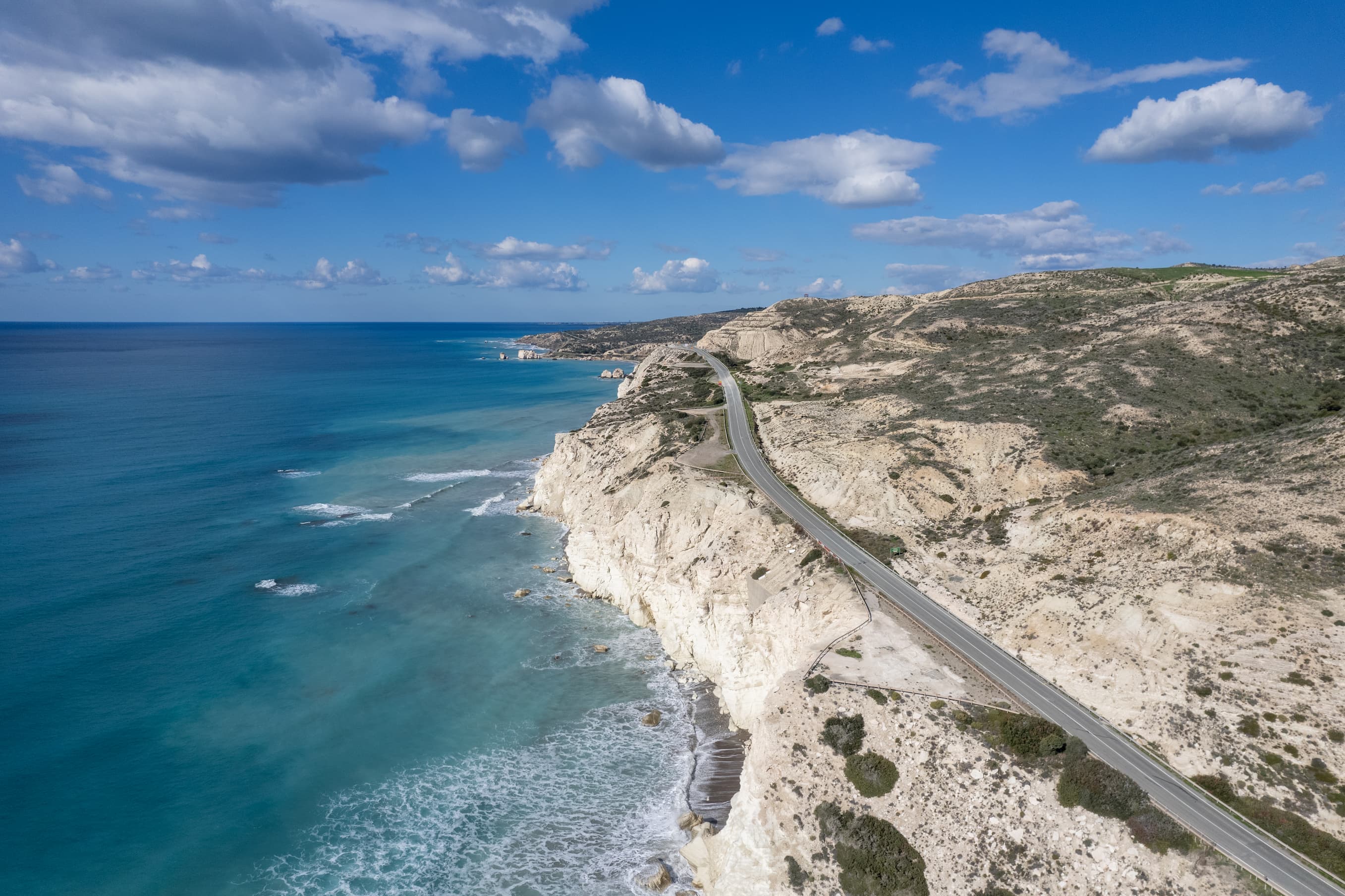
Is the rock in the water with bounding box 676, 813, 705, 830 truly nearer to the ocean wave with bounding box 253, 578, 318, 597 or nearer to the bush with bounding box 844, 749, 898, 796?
the bush with bounding box 844, 749, 898, 796

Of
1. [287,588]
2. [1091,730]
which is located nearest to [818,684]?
[1091,730]

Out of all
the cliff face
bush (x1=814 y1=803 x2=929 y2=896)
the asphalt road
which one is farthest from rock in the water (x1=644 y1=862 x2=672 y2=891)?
the asphalt road

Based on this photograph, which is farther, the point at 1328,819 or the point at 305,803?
the point at 305,803

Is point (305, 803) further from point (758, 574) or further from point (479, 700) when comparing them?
point (758, 574)

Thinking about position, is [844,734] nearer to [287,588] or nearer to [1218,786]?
[1218,786]

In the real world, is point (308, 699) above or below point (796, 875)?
below

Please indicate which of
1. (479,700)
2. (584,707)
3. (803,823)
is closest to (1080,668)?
(803,823)

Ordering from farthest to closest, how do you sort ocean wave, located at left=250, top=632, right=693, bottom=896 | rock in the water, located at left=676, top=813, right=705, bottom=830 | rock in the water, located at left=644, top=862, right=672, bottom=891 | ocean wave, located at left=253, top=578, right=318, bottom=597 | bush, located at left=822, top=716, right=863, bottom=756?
ocean wave, located at left=253, top=578, right=318, bottom=597 → rock in the water, located at left=676, top=813, right=705, bottom=830 → ocean wave, located at left=250, top=632, right=693, bottom=896 → rock in the water, located at left=644, top=862, right=672, bottom=891 → bush, located at left=822, top=716, right=863, bottom=756
